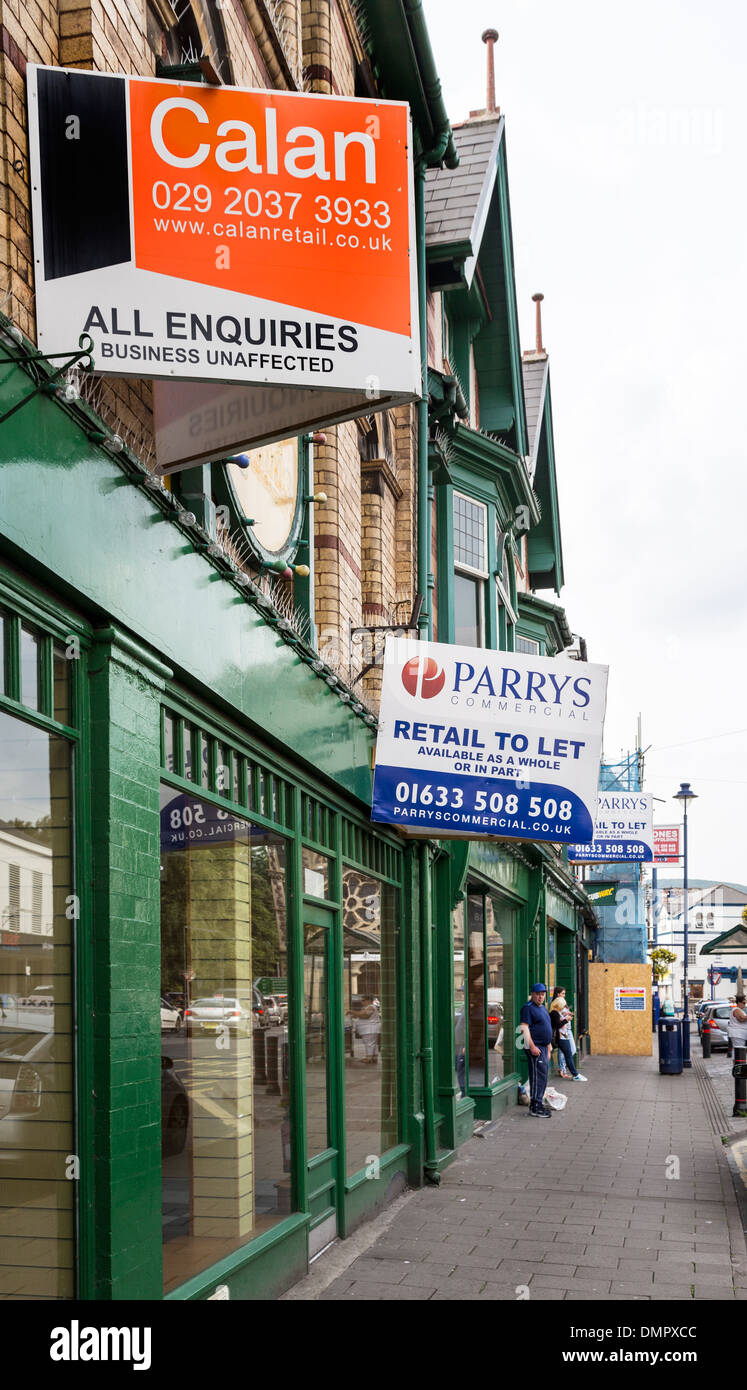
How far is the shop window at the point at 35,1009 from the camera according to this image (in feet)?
15.3

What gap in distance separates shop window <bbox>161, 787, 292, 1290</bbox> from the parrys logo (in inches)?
82.0

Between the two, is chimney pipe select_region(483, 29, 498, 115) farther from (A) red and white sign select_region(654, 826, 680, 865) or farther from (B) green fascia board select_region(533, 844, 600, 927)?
(A) red and white sign select_region(654, 826, 680, 865)

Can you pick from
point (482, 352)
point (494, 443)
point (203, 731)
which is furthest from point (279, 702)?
point (482, 352)

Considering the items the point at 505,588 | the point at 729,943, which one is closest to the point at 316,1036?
the point at 505,588

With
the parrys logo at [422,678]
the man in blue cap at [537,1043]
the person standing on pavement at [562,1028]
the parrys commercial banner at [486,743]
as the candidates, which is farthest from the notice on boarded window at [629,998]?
the parrys logo at [422,678]

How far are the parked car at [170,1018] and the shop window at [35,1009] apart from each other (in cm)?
96

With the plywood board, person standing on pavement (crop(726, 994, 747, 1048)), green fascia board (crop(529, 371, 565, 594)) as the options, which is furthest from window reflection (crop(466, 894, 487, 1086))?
the plywood board

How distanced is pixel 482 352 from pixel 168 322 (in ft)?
46.3

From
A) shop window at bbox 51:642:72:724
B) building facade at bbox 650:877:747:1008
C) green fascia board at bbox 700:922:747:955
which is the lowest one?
building facade at bbox 650:877:747:1008

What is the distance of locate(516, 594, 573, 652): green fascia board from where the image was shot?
25.1 metres

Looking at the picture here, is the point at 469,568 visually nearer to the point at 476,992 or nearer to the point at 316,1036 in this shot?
the point at 476,992

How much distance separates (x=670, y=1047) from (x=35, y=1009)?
22.5m

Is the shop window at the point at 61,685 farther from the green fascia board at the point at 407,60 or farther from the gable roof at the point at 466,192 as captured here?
the gable roof at the point at 466,192
